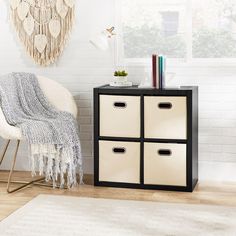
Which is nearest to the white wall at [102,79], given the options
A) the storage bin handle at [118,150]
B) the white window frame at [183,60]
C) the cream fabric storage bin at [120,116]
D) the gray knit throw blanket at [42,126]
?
the white window frame at [183,60]

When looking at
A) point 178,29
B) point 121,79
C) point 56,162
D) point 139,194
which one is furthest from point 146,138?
point 178,29

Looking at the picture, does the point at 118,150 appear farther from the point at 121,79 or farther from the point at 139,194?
the point at 121,79

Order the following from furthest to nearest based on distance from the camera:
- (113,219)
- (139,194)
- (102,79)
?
(102,79), (139,194), (113,219)

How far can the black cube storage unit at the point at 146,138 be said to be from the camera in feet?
15.0

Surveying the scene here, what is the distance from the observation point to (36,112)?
4.97m

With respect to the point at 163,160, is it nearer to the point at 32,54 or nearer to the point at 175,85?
the point at 175,85

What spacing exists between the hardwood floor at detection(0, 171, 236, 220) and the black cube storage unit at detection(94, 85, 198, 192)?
0.31 ft

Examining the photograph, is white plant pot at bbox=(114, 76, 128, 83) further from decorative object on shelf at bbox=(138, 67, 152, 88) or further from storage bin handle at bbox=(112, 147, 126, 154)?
storage bin handle at bbox=(112, 147, 126, 154)

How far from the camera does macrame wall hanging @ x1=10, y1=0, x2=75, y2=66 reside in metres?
5.12

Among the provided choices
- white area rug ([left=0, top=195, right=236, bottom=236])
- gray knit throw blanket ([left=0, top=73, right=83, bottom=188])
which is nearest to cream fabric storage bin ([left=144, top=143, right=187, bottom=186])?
white area rug ([left=0, top=195, right=236, bottom=236])

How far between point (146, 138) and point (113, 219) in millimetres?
956

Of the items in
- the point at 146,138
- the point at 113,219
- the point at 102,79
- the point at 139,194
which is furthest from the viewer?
the point at 102,79

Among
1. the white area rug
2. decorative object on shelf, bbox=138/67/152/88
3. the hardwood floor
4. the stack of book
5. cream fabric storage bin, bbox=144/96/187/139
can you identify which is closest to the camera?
the white area rug

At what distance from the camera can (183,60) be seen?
4.97 meters
